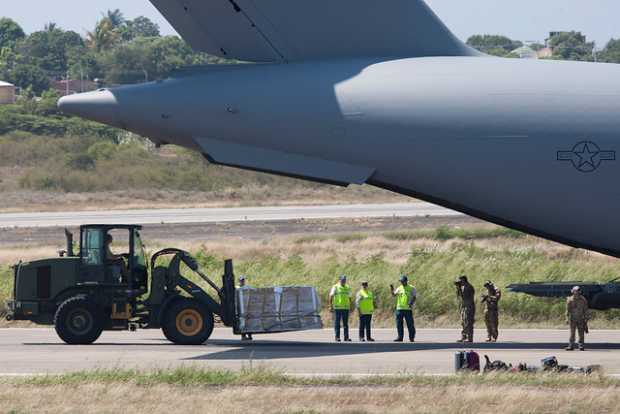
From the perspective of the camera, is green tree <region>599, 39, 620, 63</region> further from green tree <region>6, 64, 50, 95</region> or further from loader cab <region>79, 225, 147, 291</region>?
loader cab <region>79, 225, 147, 291</region>

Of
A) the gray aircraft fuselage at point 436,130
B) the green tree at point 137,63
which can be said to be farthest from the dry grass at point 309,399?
the green tree at point 137,63

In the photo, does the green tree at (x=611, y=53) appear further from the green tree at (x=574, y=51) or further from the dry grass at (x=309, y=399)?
the dry grass at (x=309, y=399)

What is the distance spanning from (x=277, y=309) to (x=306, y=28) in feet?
19.9

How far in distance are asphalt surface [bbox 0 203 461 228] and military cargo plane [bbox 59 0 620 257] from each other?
126ft

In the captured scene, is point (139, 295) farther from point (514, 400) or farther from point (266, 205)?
point (266, 205)

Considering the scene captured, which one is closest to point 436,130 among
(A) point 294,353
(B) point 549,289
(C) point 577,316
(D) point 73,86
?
(B) point 549,289

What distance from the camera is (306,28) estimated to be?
27.4 meters

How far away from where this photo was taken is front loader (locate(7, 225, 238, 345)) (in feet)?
90.3

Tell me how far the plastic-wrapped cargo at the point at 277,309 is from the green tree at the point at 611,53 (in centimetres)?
13315

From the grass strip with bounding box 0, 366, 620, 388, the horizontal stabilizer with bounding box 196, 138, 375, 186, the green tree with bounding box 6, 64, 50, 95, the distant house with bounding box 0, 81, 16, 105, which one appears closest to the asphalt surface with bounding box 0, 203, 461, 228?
the horizontal stabilizer with bounding box 196, 138, 375, 186

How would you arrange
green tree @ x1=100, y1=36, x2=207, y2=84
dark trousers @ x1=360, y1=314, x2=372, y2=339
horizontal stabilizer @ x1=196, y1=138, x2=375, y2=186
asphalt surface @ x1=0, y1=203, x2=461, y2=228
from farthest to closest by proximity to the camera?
green tree @ x1=100, y1=36, x2=207, y2=84, asphalt surface @ x1=0, y1=203, x2=461, y2=228, dark trousers @ x1=360, y1=314, x2=372, y2=339, horizontal stabilizer @ x1=196, y1=138, x2=375, y2=186

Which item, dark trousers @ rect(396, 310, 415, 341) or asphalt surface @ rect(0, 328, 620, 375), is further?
dark trousers @ rect(396, 310, 415, 341)

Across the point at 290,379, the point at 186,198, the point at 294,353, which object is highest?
the point at 186,198

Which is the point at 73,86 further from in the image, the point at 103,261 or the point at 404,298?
the point at 404,298
